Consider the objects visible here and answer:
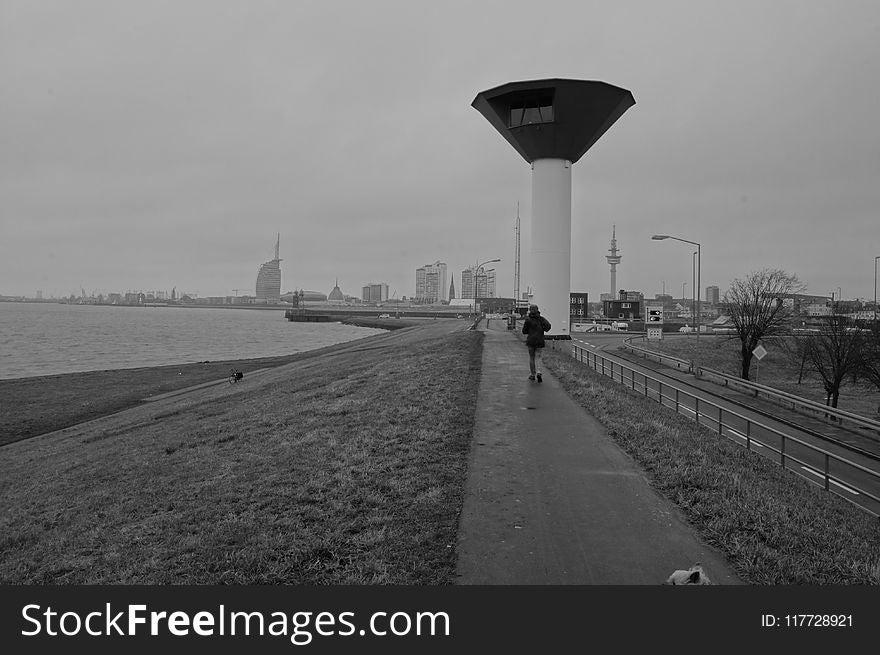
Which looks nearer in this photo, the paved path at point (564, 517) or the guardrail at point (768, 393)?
the paved path at point (564, 517)

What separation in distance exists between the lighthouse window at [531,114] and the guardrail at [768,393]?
49.4 feet

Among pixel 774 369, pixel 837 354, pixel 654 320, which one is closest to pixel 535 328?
pixel 654 320

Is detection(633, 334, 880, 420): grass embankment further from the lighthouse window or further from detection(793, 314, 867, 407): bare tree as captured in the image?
the lighthouse window

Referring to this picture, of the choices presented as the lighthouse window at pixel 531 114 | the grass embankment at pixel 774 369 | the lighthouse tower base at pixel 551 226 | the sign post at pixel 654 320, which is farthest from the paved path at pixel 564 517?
the grass embankment at pixel 774 369

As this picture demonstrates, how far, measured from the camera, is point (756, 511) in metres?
5.69

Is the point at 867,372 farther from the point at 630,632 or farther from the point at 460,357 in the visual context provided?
the point at 630,632

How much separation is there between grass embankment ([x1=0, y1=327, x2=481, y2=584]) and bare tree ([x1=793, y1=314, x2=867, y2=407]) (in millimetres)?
25590

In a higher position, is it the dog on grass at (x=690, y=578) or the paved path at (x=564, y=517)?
the dog on grass at (x=690, y=578)

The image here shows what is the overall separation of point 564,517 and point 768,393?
2221 cm

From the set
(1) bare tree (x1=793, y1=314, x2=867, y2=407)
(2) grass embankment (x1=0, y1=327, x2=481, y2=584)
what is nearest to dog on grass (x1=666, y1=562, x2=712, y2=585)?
(2) grass embankment (x1=0, y1=327, x2=481, y2=584)

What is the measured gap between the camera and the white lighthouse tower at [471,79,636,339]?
2445 centimetres

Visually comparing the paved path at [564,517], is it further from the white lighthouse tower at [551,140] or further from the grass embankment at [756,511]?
the white lighthouse tower at [551,140]

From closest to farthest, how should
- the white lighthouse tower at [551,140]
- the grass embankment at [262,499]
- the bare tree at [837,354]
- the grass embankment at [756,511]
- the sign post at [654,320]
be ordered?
1. the grass embankment at [756,511]
2. the grass embankment at [262,499]
3. the white lighthouse tower at [551,140]
4. the bare tree at [837,354]
5. the sign post at [654,320]

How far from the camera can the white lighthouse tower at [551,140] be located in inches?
963
